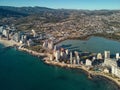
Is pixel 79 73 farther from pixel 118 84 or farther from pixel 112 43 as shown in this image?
pixel 112 43

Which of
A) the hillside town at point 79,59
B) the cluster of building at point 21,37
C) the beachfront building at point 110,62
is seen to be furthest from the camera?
the cluster of building at point 21,37

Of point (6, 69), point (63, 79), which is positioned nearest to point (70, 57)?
point (63, 79)

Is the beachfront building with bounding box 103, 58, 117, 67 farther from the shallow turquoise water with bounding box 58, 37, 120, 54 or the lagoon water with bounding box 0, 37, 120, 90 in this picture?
the shallow turquoise water with bounding box 58, 37, 120, 54

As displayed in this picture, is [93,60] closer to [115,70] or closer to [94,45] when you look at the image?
[115,70]

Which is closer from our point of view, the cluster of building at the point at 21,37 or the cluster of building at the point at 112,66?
the cluster of building at the point at 112,66

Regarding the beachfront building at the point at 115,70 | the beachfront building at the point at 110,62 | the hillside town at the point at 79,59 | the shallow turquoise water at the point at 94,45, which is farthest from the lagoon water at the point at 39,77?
the shallow turquoise water at the point at 94,45

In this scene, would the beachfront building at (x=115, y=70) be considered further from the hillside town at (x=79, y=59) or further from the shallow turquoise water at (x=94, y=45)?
the shallow turquoise water at (x=94, y=45)

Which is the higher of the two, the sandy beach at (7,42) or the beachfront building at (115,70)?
the sandy beach at (7,42)

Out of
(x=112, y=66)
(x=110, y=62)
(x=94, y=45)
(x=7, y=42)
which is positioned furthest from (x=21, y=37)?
(x=112, y=66)
